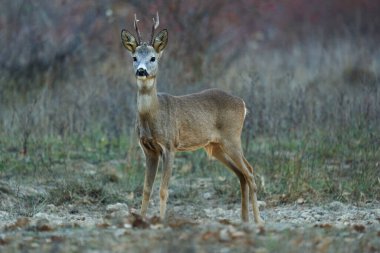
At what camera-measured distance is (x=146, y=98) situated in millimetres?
10391

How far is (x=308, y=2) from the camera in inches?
1223

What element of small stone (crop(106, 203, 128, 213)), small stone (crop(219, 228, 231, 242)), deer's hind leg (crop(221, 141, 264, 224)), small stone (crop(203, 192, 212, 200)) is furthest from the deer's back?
small stone (crop(219, 228, 231, 242))

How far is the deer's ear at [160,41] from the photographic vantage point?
417 inches

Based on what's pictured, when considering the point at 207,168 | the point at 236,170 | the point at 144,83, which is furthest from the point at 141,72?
the point at 207,168

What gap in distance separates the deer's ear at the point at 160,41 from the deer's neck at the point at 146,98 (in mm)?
383

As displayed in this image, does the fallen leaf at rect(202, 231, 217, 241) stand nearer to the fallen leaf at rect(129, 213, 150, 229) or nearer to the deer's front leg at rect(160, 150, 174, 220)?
the fallen leaf at rect(129, 213, 150, 229)

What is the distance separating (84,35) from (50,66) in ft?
5.93

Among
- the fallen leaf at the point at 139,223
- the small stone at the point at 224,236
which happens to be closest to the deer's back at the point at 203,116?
the fallen leaf at the point at 139,223

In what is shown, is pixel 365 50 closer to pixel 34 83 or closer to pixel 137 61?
pixel 34 83

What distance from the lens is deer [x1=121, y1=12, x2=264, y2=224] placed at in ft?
33.8

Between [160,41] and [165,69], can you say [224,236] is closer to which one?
[160,41]

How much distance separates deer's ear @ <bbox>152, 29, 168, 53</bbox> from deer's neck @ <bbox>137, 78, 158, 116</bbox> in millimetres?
383

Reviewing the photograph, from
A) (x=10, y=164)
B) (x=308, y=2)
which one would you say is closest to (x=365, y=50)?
(x=10, y=164)

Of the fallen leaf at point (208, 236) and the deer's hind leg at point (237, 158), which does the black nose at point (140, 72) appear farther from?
the fallen leaf at point (208, 236)
